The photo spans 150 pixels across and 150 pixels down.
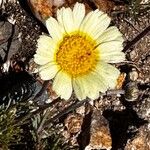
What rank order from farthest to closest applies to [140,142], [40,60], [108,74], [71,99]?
[71,99] < [140,142] < [108,74] < [40,60]

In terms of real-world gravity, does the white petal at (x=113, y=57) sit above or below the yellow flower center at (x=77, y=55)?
below

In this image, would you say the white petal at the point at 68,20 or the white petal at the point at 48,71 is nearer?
the white petal at the point at 48,71

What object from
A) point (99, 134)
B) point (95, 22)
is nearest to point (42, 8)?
point (99, 134)

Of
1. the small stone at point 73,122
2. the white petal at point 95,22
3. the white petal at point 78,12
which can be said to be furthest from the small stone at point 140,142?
the white petal at point 78,12

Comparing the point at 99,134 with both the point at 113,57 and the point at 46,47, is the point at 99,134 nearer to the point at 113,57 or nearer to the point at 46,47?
the point at 113,57

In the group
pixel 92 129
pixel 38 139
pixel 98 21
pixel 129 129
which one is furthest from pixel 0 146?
pixel 98 21

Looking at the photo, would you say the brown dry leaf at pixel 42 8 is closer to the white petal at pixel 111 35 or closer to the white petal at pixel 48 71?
the white petal at pixel 111 35

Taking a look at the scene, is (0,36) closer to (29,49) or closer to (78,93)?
(29,49)

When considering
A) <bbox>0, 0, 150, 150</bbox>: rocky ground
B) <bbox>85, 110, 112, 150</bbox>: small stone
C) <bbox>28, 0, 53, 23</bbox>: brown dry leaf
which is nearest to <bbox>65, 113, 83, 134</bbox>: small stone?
<bbox>0, 0, 150, 150</bbox>: rocky ground
